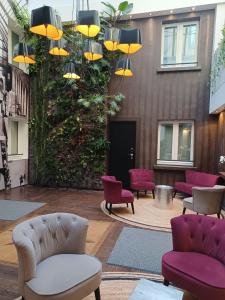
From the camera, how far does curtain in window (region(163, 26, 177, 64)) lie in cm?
699

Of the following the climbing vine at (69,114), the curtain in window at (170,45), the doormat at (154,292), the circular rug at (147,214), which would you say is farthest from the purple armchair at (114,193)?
the curtain in window at (170,45)

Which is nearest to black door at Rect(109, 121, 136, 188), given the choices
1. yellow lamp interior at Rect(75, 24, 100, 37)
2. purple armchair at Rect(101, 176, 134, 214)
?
purple armchair at Rect(101, 176, 134, 214)

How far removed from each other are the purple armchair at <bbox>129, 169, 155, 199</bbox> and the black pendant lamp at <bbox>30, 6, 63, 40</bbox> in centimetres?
407

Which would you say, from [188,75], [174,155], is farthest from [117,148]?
[188,75]

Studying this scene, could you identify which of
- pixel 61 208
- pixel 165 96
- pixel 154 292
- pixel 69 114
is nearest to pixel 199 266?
pixel 154 292

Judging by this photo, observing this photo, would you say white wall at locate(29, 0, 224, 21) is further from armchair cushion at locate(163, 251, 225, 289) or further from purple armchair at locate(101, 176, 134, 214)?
armchair cushion at locate(163, 251, 225, 289)

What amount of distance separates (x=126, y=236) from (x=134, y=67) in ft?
16.6

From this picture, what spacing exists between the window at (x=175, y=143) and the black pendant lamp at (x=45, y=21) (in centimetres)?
453

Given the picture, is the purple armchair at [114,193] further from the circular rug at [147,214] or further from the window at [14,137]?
the window at [14,137]

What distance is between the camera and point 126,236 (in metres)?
3.83

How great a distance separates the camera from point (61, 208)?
209 inches

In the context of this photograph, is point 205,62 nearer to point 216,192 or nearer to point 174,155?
point 174,155

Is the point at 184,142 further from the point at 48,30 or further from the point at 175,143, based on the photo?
the point at 48,30

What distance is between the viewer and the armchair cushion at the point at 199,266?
1.96m
